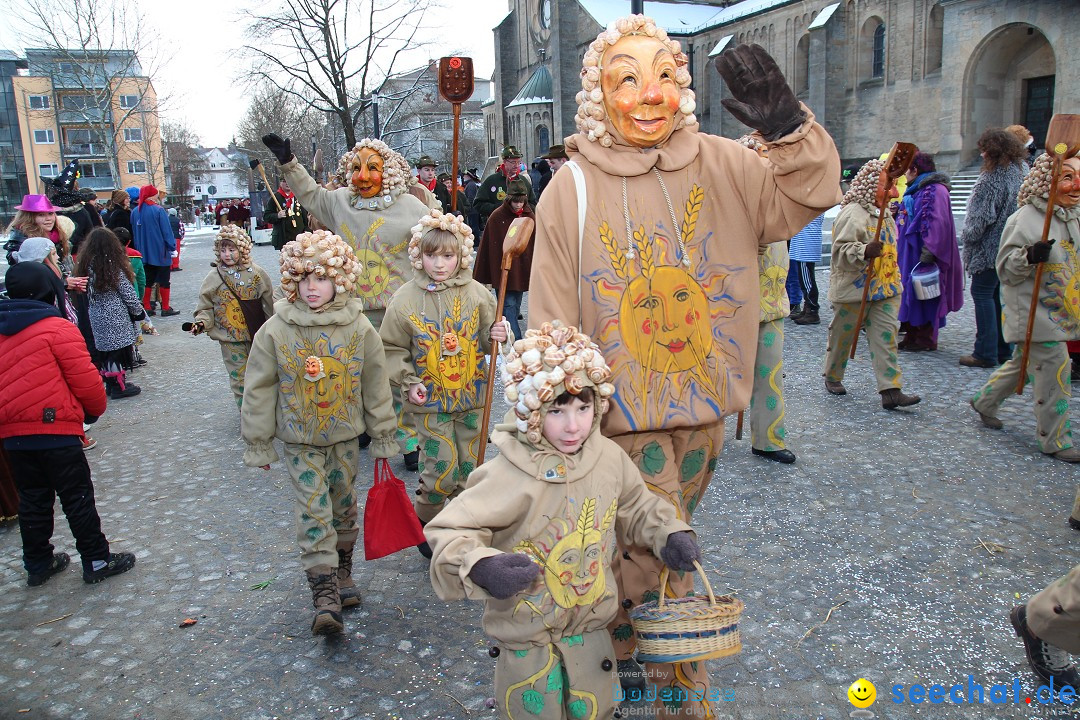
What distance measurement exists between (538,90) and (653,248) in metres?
47.6

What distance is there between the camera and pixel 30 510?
4.33 metres

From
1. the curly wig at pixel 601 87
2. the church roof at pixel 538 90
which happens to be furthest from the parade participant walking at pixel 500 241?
the church roof at pixel 538 90

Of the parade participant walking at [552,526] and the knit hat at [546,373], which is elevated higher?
the knit hat at [546,373]

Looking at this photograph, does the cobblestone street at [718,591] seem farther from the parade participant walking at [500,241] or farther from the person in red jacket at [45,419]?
the parade participant walking at [500,241]

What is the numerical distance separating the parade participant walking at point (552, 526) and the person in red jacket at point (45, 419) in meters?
2.88

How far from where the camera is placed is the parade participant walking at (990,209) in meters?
7.29

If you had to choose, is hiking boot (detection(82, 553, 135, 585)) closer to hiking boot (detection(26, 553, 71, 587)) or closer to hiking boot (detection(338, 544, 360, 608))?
hiking boot (detection(26, 553, 71, 587))

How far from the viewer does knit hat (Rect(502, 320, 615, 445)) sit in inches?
93.0

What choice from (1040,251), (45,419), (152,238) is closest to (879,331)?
(1040,251)

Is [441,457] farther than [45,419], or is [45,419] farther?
[441,457]

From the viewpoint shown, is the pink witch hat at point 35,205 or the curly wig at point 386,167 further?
the pink witch hat at point 35,205

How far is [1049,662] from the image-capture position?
9.72 ft

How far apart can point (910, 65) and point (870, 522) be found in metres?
32.7

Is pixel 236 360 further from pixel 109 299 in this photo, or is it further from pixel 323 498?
pixel 323 498
